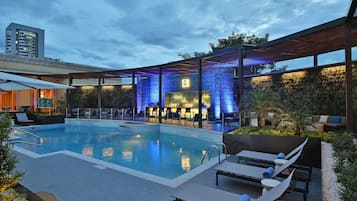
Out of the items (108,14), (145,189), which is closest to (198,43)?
(108,14)

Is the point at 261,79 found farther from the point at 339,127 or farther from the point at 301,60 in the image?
the point at 339,127

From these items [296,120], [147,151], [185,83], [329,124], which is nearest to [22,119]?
[147,151]

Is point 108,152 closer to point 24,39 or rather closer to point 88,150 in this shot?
point 88,150

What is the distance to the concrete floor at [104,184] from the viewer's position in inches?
132

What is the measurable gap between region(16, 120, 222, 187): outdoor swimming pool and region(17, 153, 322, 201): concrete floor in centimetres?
42

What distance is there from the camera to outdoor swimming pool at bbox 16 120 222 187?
563cm

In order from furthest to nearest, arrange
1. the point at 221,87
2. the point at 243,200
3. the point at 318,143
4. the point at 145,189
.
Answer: the point at 221,87 → the point at 318,143 → the point at 145,189 → the point at 243,200

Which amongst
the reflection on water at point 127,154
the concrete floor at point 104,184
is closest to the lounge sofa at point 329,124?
the concrete floor at point 104,184

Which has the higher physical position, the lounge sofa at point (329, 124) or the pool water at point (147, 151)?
the lounge sofa at point (329, 124)

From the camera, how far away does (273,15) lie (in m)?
16.7

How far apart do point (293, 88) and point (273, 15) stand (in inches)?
326

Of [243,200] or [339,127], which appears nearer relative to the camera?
[243,200]

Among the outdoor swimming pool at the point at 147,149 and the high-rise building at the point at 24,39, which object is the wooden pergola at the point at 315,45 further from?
the high-rise building at the point at 24,39

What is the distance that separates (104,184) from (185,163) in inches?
113
